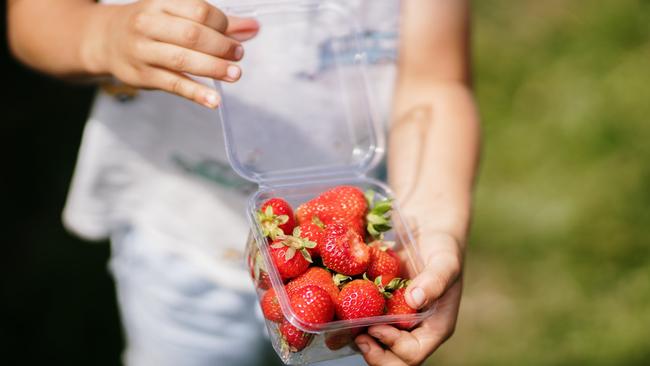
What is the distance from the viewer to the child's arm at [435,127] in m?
1.03

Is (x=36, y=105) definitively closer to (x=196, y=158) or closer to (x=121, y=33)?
(x=196, y=158)

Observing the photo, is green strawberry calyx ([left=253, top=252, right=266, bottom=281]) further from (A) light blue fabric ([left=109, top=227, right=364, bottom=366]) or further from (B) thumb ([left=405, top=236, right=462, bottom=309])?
(A) light blue fabric ([left=109, top=227, right=364, bottom=366])

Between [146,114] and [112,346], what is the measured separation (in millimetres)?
705

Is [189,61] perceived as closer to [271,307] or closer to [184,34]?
[184,34]

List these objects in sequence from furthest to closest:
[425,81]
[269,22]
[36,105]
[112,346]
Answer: [36,105], [112,346], [425,81], [269,22]

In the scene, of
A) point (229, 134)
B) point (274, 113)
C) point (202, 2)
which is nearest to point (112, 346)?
point (274, 113)

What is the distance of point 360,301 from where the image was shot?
0.81m

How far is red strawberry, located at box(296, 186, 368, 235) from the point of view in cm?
90

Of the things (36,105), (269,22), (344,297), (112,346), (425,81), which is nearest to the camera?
(344,297)

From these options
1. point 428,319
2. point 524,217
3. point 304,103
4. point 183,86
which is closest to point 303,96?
point 304,103

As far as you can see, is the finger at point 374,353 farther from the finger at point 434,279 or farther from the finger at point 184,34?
the finger at point 184,34

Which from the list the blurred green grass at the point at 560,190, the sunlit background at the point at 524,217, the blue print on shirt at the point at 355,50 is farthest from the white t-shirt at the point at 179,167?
the blurred green grass at the point at 560,190

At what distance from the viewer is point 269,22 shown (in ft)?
3.53

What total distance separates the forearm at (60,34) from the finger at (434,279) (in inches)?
18.6
